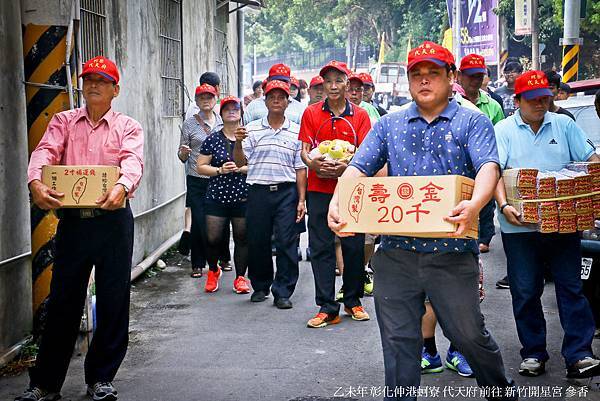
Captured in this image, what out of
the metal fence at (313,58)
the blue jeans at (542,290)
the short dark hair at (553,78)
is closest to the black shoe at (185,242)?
the short dark hair at (553,78)

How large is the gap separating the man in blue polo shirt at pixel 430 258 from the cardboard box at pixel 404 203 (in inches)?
4.7

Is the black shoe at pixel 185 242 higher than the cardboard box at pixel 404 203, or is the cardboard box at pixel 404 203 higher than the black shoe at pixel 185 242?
the cardboard box at pixel 404 203

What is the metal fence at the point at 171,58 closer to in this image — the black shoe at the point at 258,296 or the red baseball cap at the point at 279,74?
the red baseball cap at the point at 279,74

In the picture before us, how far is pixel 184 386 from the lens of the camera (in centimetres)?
598

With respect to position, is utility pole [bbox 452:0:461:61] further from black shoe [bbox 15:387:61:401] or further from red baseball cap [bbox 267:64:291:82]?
black shoe [bbox 15:387:61:401]

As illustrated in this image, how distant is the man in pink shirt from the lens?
5.50 meters

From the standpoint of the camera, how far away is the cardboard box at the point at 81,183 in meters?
5.24

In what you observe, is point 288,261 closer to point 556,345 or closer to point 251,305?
point 251,305

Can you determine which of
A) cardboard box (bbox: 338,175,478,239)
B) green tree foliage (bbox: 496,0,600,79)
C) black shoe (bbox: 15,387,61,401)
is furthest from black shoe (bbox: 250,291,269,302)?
green tree foliage (bbox: 496,0,600,79)

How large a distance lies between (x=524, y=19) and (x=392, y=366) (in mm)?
21707

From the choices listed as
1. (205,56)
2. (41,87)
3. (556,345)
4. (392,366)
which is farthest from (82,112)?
(205,56)

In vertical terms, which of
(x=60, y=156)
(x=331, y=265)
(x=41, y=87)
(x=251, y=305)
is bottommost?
(x=251, y=305)

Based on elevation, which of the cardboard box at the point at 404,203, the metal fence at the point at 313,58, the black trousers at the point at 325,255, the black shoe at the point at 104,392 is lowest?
the black shoe at the point at 104,392

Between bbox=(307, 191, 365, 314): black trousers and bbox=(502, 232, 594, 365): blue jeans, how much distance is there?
1.86 m
